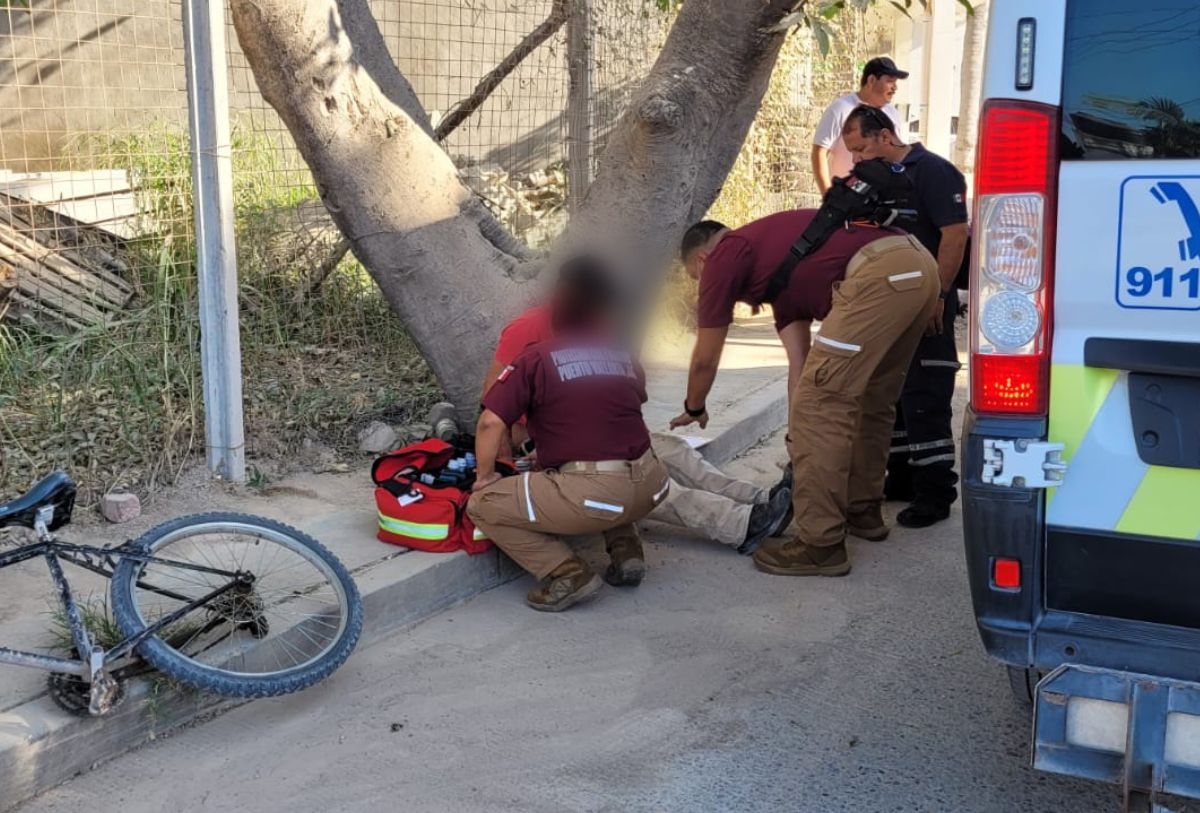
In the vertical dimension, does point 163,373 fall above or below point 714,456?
above

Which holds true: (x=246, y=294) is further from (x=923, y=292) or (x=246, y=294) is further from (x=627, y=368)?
(x=923, y=292)

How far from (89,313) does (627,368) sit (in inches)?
124

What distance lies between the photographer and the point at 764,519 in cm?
504

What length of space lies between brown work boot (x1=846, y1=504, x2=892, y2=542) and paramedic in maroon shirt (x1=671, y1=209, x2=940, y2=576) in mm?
251

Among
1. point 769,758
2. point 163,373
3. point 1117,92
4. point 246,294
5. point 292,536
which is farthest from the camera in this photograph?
point 246,294

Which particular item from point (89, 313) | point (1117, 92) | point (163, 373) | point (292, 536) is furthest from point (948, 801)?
point (89, 313)

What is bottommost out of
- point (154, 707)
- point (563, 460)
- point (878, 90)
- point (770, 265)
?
point (154, 707)

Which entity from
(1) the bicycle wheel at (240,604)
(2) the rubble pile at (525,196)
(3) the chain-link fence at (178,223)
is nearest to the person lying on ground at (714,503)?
(1) the bicycle wheel at (240,604)

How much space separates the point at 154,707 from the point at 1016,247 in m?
2.53

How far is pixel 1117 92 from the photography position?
96.0 inches

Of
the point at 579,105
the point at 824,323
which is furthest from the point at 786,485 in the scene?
the point at 579,105

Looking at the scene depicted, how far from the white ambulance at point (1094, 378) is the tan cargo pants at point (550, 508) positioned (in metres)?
1.91

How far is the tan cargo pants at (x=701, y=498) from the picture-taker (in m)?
5.02

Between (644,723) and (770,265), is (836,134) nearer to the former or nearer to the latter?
(770,265)
